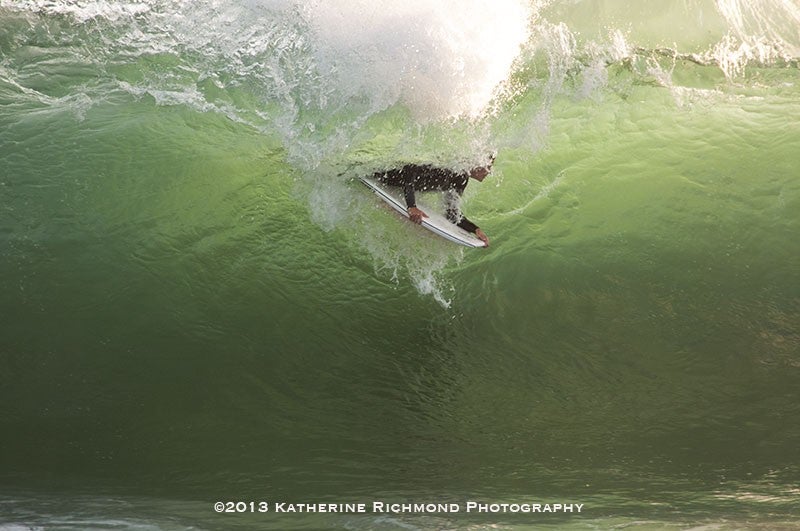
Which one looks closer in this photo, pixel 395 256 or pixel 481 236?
pixel 481 236

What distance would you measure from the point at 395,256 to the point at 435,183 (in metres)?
0.52

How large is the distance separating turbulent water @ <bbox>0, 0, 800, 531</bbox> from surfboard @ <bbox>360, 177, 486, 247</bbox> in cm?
10

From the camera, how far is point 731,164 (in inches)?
169

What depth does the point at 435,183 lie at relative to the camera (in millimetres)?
3881

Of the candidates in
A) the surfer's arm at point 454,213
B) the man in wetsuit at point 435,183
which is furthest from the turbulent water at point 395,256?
the surfer's arm at point 454,213

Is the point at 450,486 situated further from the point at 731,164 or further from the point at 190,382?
the point at 731,164

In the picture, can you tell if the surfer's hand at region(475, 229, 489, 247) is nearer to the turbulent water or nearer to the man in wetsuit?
the man in wetsuit

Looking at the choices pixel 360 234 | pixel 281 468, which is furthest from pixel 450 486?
pixel 360 234

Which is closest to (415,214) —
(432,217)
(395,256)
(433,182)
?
(432,217)

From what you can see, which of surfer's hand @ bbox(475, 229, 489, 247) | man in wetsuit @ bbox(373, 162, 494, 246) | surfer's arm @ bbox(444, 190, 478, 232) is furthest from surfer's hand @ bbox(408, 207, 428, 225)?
surfer's hand @ bbox(475, 229, 489, 247)

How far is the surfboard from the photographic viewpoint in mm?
3846

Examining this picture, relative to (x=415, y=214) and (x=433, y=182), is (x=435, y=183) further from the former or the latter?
(x=415, y=214)

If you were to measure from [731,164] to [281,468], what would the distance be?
10.7 ft

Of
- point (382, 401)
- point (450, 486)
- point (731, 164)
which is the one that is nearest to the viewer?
point (450, 486)
